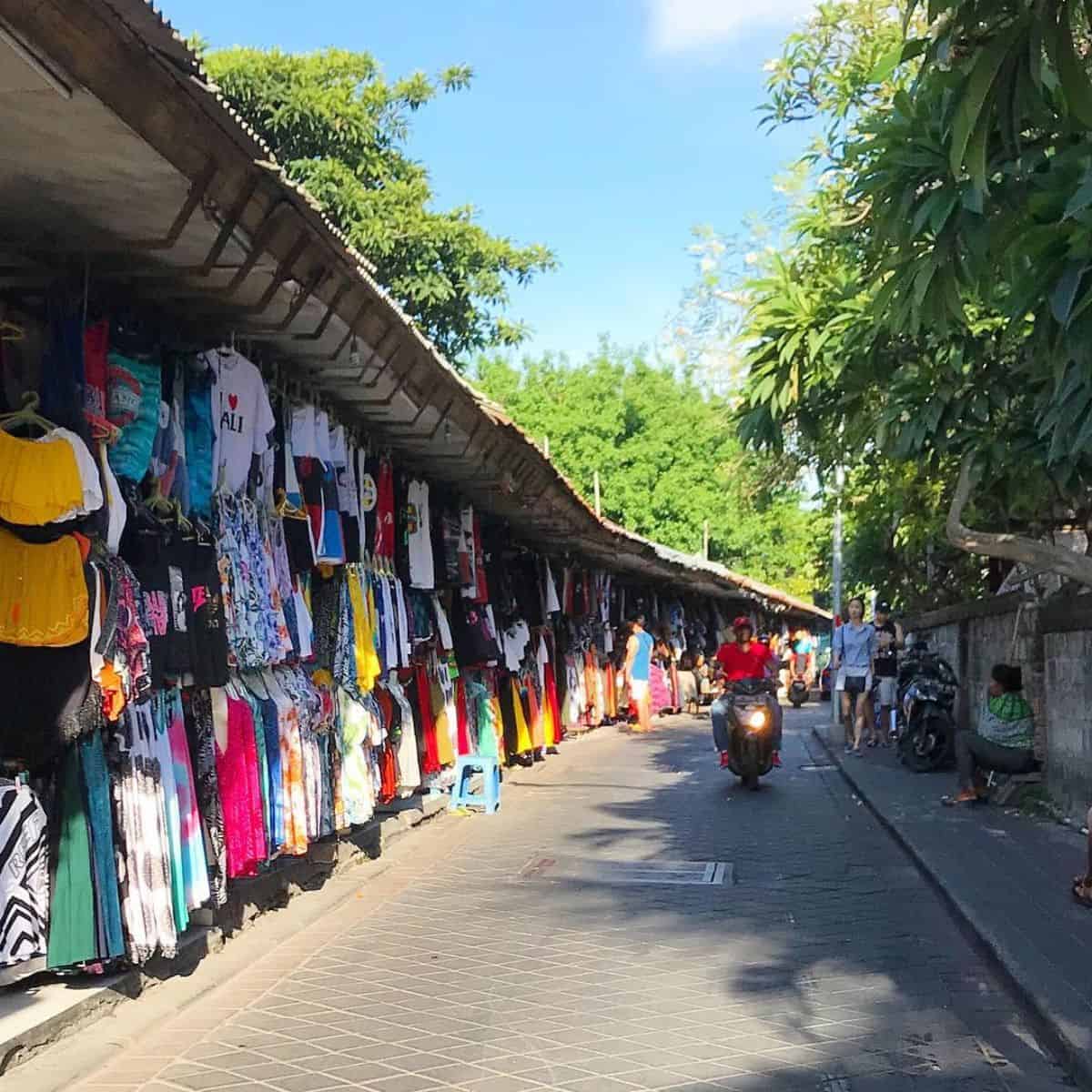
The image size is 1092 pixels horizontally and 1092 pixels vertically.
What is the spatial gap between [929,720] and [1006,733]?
3.73 m

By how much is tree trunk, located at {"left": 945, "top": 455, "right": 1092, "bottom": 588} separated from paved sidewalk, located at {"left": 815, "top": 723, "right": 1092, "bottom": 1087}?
1.88 meters

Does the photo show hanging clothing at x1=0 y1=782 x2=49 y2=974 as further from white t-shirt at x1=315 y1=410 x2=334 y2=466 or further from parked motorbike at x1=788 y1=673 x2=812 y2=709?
parked motorbike at x1=788 y1=673 x2=812 y2=709

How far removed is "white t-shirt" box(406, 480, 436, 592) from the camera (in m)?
10.3

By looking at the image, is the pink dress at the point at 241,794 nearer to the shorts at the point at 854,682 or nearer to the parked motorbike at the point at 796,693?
the shorts at the point at 854,682

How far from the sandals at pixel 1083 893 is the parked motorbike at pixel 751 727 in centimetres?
589

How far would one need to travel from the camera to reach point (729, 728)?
1370 centimetres

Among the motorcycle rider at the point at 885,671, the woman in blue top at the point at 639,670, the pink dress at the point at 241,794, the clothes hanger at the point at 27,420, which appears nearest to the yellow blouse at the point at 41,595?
the clothes hanger at the point at 27,420

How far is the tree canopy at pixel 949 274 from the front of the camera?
3615 mm

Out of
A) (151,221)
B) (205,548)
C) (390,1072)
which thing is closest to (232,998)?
(390,1072)

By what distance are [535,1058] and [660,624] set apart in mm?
23385

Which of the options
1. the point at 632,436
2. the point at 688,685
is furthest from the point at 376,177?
the point at 632,436

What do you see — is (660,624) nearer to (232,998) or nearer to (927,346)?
(927,346)

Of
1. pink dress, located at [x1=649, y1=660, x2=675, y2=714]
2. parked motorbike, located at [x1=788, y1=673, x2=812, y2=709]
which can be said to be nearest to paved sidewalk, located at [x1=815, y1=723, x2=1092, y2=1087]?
pink dress, located at [x1=649, y1=660, x2=675, y2=714]

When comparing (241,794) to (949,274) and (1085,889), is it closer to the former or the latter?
(949,274)
